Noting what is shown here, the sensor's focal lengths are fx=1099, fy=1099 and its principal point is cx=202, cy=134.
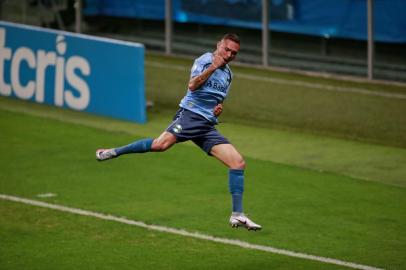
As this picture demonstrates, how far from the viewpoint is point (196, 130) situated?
1079 centimetres

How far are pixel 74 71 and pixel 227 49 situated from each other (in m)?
8.44

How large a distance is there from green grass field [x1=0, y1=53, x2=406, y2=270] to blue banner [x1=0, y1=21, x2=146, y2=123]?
269 millimetres

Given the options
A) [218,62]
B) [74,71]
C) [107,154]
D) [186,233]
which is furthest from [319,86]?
[218,62]

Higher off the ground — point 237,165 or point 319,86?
point 319,86

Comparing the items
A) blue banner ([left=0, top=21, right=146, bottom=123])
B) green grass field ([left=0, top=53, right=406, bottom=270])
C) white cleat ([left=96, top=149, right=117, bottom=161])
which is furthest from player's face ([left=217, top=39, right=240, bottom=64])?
blue banner ([left=0, top=21, right=146, bottom=123])

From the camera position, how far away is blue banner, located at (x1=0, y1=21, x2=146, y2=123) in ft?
59.1

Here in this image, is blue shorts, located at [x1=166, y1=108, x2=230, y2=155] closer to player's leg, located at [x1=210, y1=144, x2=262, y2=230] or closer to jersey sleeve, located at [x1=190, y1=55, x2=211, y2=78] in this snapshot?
player's leg, located at [x1=210, y1=144, x2=262, y2=230]

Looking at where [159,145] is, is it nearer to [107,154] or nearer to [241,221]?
[107,154]

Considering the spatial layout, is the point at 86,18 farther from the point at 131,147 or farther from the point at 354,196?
the point at 131,147

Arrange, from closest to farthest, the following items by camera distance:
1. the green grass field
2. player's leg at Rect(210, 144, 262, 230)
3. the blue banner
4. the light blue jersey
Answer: player's leg at Rect(210, 144, 262, 230) → the light blue jersey → the green grass field → the blue banner

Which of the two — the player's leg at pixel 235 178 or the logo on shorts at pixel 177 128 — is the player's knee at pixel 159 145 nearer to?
the logo on shorts at pixel 177 128

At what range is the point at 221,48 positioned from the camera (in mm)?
10391

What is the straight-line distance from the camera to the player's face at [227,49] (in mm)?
10312

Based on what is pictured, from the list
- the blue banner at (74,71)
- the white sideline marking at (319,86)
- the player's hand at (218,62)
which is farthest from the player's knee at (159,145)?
the white sideline marking at (319,86)
